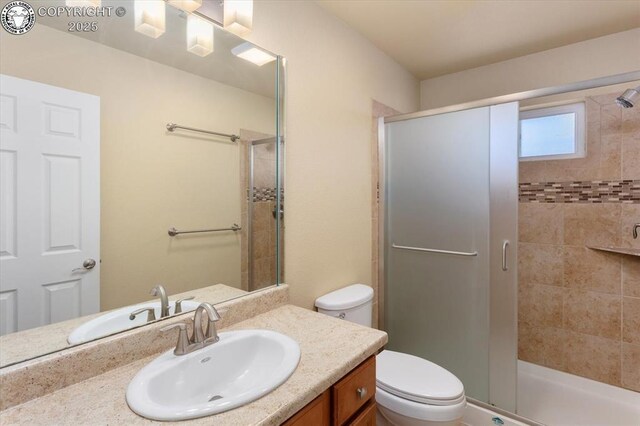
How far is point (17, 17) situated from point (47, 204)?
0.49 metres

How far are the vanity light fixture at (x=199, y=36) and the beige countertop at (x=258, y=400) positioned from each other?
110 centimetres

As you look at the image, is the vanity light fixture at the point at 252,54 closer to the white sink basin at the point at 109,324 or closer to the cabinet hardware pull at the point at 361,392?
the white sink basin at the point at 109,324

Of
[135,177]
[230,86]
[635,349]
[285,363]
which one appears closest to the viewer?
[285,363]

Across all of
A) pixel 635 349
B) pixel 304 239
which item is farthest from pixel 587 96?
pixel 304 239

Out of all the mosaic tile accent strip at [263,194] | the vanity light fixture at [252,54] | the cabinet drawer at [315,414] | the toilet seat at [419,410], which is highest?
the vanity light fixture at [252,54]

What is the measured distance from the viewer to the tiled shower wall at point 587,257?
6.70 feet

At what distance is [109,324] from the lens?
3.23 ft

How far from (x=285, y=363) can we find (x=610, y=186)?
94.2 inches

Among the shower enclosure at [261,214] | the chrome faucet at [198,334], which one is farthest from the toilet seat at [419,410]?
the chrome faucet at [198,334]

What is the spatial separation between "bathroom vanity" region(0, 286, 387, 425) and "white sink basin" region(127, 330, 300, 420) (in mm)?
23

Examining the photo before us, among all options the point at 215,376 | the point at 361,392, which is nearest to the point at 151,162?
the point at 215,376

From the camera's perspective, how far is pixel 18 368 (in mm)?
781

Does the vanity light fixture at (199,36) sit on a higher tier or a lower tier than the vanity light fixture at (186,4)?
lower

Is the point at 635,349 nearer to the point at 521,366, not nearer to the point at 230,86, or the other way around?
the point at 521,366
